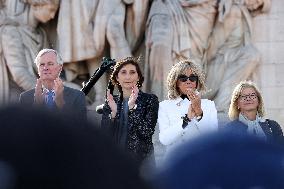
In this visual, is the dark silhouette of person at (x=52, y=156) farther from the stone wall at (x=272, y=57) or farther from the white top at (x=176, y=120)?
the stone wall at (x=272, y=57)

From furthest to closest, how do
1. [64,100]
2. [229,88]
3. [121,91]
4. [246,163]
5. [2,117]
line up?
[229,88] → [121,91] → [64,100] → [246,163] → [2,117]

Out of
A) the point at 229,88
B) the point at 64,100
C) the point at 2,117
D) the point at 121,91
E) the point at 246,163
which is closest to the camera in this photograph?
the point at 2,117

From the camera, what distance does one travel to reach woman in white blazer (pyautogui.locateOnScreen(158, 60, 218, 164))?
4.14 meters

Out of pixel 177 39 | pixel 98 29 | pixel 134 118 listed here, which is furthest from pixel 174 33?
pixel 134 118

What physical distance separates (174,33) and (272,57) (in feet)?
3.40

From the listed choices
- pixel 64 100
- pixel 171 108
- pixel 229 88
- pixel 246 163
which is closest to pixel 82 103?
pixel 64 100

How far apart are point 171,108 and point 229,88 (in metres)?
4.06

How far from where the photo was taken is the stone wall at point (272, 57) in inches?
335

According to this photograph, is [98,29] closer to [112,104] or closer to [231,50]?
[231,50]

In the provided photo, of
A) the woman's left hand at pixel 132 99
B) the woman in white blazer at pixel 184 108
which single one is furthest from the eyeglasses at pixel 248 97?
the woman's left hand at pixel 132 99

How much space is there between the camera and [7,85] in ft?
28.8

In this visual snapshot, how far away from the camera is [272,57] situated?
857 centimetres

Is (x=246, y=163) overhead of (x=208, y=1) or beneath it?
beneath

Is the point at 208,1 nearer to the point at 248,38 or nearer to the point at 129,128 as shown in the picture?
the point at 248,38
